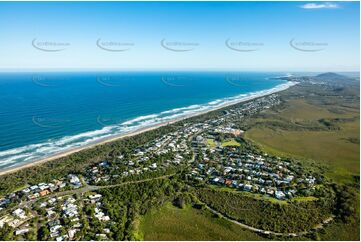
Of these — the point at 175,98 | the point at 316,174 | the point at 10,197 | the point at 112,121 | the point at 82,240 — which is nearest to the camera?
the point at 82,240

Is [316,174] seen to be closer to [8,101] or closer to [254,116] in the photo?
[254,116]

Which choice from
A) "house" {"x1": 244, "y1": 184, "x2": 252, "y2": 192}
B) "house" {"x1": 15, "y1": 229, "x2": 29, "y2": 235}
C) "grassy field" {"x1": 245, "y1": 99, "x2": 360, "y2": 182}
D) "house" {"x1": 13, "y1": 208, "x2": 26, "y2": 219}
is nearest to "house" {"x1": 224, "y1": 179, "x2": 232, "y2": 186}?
"house" {"x1": 244, "y1": 184, "x2": 252, "y2": 192}

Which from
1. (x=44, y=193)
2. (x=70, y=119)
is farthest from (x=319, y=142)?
(x=70, y=119)

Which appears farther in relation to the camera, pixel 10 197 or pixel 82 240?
pixel 10 197

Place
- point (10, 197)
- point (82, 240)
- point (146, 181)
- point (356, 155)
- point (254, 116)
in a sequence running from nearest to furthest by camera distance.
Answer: point (82, 240) → point (10, 197) → point (146, 181) → point (356, 155) → point (254, 116)

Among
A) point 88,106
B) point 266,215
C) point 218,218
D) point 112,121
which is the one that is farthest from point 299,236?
point 88,106
